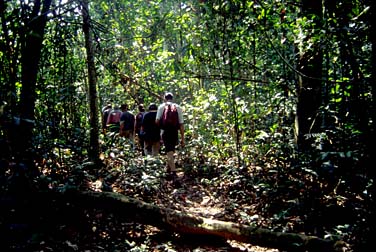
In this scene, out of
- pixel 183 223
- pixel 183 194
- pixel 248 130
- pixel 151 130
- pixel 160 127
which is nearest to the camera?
pixel 183 223

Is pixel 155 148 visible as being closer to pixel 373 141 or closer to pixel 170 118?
pixel 170 118

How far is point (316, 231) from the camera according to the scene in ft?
17.3

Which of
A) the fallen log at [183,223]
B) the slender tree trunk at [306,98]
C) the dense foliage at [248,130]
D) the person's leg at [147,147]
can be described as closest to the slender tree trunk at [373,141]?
the dense foliage at [248,130]

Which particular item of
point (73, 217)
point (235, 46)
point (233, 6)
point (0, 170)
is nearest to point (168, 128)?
point (235, 46)

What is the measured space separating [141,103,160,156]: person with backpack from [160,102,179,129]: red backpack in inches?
36.6

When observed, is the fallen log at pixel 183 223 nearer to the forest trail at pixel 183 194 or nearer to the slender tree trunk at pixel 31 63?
the forest trail at pixel 183 194

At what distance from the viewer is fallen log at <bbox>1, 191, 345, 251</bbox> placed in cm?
464

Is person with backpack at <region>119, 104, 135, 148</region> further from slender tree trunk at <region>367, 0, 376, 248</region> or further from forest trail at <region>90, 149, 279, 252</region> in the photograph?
slender tree trunk at <region>367, 0, 376, 248</region>

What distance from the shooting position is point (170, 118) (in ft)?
29.3

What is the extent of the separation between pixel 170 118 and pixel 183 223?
4057 millimetres

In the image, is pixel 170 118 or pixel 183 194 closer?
pixel 183 194

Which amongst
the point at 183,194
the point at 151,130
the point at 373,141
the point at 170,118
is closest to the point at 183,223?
the point at 183,194

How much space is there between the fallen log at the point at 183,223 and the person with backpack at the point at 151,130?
14.8 feet

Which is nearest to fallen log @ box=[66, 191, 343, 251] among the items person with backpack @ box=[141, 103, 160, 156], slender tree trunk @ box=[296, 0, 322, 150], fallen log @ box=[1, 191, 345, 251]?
fallen log @ box=[1, 191, 345, 251]
